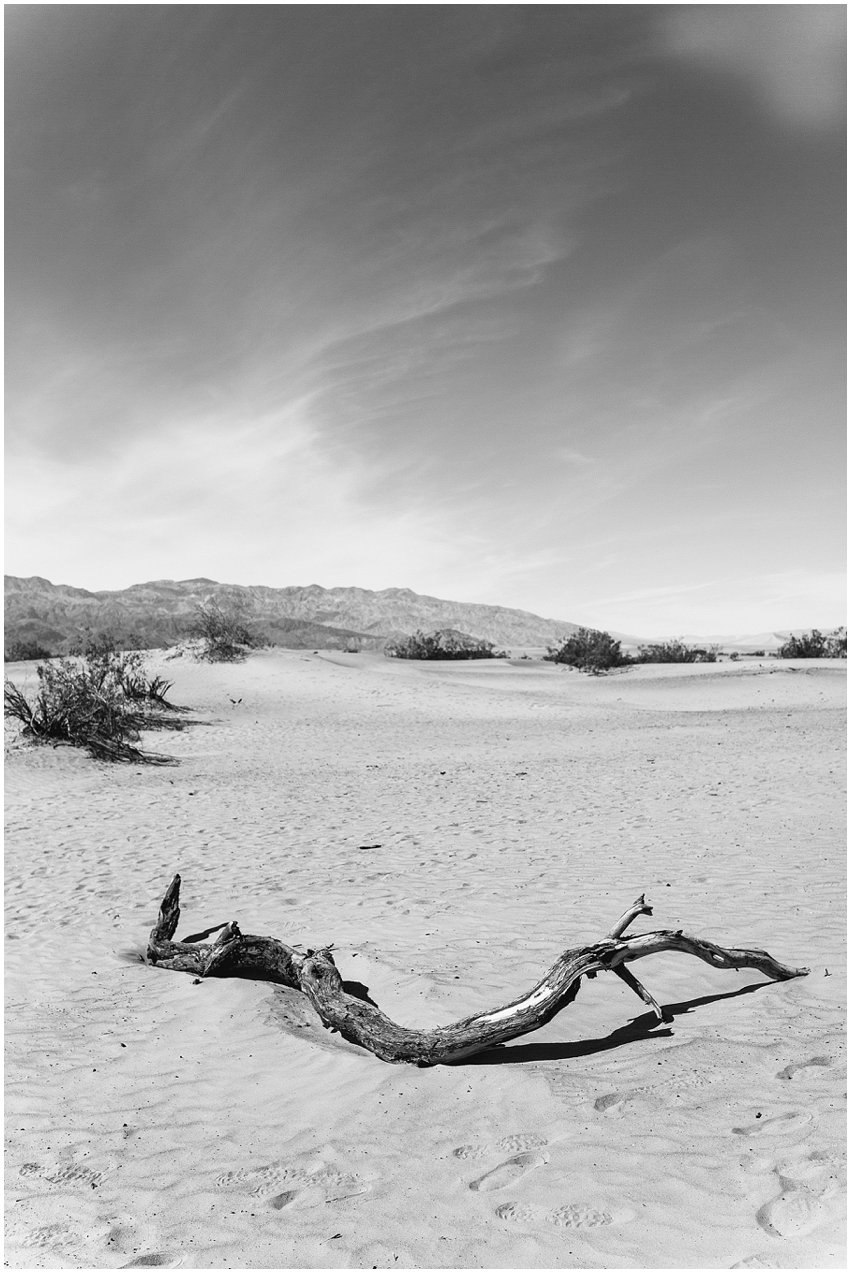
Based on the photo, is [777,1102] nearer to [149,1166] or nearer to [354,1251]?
[354,1251]

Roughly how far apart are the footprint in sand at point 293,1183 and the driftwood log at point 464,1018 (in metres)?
0.91

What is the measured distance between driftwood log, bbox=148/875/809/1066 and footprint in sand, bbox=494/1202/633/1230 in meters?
1.10

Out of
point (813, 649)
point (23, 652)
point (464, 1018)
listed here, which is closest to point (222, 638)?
point (23, 652)

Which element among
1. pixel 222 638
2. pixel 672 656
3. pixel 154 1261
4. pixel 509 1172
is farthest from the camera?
pixel 672 656

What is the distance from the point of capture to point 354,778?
14688 mm

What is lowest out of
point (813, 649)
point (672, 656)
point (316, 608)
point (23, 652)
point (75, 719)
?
point (75, 719)

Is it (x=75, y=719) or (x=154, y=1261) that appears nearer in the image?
(x=154, y=1261)

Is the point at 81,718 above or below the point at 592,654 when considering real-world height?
below

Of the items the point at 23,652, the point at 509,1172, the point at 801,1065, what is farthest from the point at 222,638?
the point at 509,1172

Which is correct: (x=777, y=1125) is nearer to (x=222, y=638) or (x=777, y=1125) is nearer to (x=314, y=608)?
(x=222, y=638)

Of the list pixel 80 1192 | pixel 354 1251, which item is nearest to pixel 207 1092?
pixel 80 1192

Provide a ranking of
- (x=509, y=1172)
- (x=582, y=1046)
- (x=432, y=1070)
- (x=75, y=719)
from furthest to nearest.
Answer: (x=75, y=719) < (x=582, y=1046) < (x=432, y=1070) < (x=509, y=1172)

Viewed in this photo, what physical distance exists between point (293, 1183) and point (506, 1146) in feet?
2.83

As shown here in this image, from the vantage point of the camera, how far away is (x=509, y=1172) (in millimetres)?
3291
